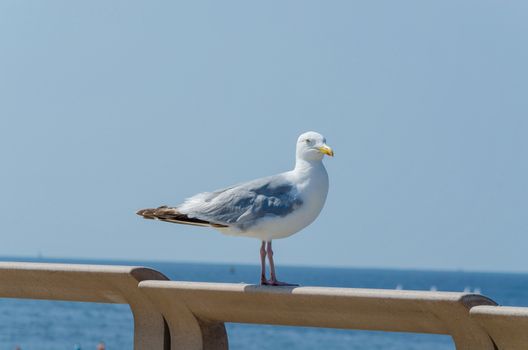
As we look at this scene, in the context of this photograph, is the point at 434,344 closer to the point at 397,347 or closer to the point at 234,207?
the point at 397,347

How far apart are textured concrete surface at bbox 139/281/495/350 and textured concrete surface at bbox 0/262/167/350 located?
0.07 m

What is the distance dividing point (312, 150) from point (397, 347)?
49.5 meters

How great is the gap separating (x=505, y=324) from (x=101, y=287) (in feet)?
6.34

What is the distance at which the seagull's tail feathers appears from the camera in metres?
5.20

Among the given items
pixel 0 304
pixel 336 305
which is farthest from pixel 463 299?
pixel 0 304

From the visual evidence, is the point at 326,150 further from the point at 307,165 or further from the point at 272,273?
the point at 272,273

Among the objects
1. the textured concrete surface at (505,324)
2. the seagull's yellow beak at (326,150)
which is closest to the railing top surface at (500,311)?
the textured concrete surface at (505,324)

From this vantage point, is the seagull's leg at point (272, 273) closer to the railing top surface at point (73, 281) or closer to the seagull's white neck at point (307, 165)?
the seagull's white neck at point (307, 165)

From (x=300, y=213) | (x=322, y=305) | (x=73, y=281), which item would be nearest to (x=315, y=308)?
(x=322, y=305)

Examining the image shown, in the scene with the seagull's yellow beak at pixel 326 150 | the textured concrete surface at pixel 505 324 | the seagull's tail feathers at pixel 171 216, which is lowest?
the textured concrete surface at pixel 505 324

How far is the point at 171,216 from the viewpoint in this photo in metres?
5.23

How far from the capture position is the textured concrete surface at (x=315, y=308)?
3994 mm

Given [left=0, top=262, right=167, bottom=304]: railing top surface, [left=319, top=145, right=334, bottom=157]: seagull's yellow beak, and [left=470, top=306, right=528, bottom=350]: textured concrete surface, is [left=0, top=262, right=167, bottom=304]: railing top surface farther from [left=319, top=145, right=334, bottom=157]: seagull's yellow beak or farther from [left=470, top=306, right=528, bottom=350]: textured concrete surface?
[left=470, top=306, right=528, bottom=350]: textured concrete surface

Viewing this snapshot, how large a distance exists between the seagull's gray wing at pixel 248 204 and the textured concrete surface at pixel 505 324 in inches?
58.9
